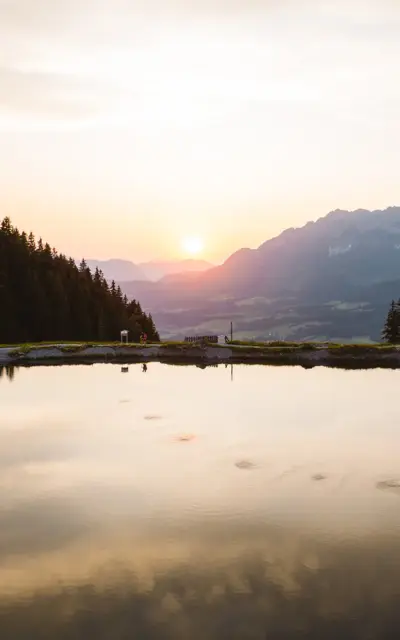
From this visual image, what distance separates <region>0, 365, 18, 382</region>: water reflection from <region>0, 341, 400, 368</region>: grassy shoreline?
4.09 meters

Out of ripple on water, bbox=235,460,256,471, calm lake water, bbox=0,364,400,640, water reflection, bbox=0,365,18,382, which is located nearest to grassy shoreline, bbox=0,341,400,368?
water reflection, bbox=0,365,18,382

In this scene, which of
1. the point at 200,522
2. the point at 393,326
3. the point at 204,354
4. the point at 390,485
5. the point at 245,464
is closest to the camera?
the point at 200,522

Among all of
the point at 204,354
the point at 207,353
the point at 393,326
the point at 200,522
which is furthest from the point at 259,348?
the point at 200,522

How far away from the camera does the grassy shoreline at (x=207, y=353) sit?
7044 centimetres

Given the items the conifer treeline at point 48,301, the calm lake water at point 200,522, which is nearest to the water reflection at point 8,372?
the calm lake water at point 200,522

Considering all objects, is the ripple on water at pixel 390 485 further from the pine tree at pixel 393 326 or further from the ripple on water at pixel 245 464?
the pine tree at pixel 393 326

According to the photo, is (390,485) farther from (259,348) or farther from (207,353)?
(207,353)

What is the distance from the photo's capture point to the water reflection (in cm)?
5512

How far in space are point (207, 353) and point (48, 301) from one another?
140ft

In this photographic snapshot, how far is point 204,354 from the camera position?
74.7 metres

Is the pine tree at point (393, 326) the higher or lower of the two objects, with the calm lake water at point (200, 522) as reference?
higher

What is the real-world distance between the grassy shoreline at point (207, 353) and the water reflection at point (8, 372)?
161 inches

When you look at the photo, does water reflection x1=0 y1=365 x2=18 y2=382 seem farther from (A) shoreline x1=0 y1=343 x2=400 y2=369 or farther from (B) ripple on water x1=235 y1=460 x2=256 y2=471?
(B) ripple on water x1=235 y1=460 x2=256 y2=471

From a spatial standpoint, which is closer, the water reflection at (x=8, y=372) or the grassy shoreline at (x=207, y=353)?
the water reflection at (x=8, y=372)
